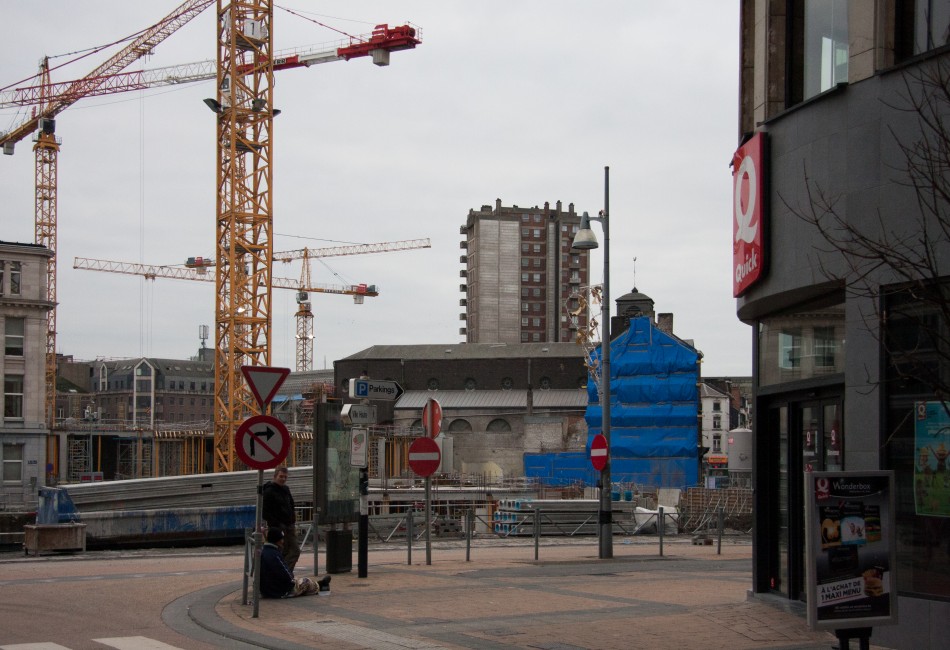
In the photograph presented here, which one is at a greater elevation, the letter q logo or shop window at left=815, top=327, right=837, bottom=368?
the letter q logo

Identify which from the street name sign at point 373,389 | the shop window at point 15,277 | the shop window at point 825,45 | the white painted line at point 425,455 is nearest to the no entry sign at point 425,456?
the white painted line at point 425,455

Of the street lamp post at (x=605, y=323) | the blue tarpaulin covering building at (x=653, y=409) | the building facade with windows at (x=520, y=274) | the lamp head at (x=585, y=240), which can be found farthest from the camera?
the building facade with windows at (x=520, y=274)

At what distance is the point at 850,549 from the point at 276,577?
7869mm

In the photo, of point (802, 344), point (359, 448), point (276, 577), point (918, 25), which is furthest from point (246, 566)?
point (918, 25)

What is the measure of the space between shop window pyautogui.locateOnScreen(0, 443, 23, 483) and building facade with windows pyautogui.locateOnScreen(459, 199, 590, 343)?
10259 centimetres

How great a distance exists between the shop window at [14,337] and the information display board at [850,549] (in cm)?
4399

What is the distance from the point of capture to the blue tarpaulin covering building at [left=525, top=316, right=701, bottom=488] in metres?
63.7

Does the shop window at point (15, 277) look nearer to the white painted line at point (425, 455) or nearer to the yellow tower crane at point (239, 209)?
the yellow tower crane at point (239, 209)

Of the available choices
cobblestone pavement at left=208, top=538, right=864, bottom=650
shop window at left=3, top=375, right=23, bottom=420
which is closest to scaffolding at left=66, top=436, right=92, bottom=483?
shop window at left=3, top=375, right=23, bottom=420

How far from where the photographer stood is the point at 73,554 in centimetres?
2441

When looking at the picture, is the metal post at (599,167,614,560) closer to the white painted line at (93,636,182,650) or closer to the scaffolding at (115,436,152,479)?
the white painted line at (93,636,182,650)

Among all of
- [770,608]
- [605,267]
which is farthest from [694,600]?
[605,267]

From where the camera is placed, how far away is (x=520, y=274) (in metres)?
149

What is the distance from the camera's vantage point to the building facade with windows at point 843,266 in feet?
32.8
